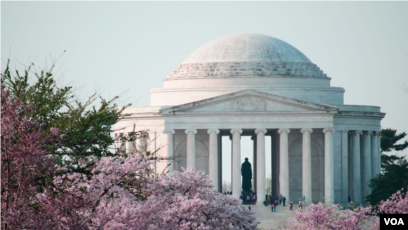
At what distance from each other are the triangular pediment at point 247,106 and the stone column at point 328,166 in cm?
384

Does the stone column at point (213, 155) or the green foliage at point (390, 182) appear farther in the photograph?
the stone column at point (213, 155)

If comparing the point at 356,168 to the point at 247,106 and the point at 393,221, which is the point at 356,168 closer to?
the point at 247,106

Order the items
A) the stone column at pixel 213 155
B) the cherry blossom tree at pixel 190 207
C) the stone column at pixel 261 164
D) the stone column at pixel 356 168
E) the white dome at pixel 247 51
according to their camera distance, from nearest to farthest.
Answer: the cherry blossom tree at pixel 190 207 → the stone column at pixel 261 164 → the stone column at pixel 213 155 → the stone column at pixel 356 168 → the white dome at pixel 247 51

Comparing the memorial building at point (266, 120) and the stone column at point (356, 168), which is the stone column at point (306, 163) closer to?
the memorial building at point (266, 120)

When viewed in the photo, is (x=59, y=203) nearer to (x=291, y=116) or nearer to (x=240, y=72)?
(x=291, y=116)

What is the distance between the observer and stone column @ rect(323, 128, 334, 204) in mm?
123000

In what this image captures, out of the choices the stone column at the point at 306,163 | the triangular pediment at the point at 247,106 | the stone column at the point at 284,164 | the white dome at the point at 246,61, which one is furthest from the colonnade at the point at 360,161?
the white dome at the point at 246,61

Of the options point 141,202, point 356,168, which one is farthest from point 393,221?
point 356,168

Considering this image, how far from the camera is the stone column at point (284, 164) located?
12250 centimetres

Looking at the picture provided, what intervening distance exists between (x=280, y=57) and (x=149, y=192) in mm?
94734

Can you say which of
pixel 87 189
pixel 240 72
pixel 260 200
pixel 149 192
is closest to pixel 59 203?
pixel 87 189

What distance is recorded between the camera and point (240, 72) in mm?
135375

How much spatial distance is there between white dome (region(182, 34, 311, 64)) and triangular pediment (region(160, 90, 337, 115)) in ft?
54.5

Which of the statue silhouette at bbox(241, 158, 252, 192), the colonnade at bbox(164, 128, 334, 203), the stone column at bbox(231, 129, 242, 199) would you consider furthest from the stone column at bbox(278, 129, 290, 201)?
the statue silhouette at bbox(241, 158, 252, 192)
